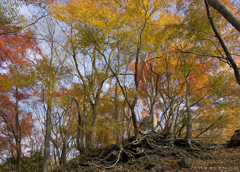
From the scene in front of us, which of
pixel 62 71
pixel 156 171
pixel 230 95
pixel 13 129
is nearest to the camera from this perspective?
pixel 156 171

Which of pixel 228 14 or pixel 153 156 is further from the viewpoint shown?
pixel 153 156

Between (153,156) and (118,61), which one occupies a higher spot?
(118,61)

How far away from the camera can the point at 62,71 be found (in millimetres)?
7879

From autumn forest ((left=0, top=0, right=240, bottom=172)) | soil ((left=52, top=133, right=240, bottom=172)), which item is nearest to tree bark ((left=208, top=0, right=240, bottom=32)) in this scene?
autumn forest ((left=0, top=0, right=240, bottom=172))

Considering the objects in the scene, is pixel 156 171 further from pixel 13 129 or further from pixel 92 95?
pixel 13 129

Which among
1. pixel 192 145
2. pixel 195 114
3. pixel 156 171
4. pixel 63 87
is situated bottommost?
pixel 156 171

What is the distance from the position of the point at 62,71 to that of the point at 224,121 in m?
10.3

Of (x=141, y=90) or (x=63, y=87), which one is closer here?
(x=63, y=87)

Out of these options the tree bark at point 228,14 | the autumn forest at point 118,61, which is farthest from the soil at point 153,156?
the tree bark at point 228,14

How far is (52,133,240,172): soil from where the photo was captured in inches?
189

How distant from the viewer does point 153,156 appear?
5.54m

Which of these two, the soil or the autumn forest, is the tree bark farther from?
the soil

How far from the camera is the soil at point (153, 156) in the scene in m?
4.79

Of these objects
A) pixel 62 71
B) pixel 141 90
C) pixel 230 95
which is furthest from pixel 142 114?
pixel 62 71
